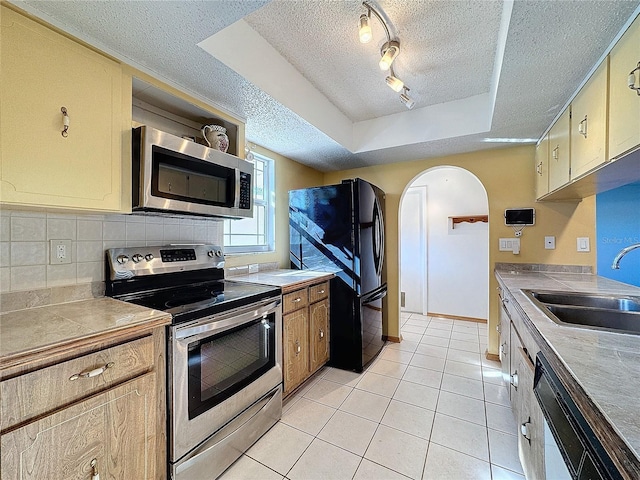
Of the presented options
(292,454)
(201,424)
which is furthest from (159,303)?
(292,454)

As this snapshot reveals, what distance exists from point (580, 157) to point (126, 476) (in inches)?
106

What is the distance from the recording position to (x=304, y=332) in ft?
7.22

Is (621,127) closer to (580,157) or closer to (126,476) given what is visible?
(580,157)

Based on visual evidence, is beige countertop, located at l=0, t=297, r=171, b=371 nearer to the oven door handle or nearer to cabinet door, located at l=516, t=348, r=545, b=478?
the oven door handle

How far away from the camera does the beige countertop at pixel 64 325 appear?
2.77 feet

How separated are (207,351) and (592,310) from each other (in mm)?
1926

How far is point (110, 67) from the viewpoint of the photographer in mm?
1324

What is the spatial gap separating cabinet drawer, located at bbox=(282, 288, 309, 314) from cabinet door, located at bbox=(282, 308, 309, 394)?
0.04m

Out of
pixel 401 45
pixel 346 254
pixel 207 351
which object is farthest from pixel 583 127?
pixel 207 351

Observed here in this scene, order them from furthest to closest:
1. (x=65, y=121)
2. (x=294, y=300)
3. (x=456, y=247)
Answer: (x=456, y=247) < (x=294, y=300) < (x=65, y=121)

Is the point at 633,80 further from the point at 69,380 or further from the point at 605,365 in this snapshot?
the point at 69,380

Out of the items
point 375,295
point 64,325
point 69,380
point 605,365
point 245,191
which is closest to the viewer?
point 605,365

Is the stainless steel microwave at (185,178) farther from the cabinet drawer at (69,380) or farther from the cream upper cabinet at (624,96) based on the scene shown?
the cream upper cabinet at (624,96)

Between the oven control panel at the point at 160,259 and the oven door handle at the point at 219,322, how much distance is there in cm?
58
